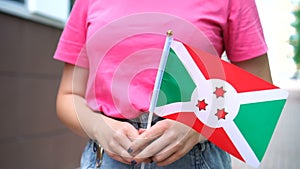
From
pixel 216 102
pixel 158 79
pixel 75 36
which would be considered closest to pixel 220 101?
pixel 216 102

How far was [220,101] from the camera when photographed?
0.97 metres

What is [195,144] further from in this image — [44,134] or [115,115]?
[44,134]

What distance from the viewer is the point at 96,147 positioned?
109 centimetres

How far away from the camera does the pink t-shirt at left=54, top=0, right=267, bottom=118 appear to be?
104 cm

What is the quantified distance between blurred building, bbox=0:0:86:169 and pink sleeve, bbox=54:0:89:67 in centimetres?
229

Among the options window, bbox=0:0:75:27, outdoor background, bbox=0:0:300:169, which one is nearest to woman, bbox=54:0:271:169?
outdoor background, bbox=0:0:300:169

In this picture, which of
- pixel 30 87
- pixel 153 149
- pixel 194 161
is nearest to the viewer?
pixel 153 149

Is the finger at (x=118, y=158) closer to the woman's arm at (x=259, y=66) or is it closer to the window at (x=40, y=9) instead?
the woman's arm at (x=259, y=66)

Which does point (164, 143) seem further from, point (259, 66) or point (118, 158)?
point (259, 66)

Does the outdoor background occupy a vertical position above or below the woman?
below

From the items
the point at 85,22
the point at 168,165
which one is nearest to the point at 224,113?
the point at 168,165

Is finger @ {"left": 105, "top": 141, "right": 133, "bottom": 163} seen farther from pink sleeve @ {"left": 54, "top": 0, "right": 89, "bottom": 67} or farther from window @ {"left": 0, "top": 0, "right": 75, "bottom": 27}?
window @ {"left": 0, "top": 0, "right": 75, "bottom": 27}

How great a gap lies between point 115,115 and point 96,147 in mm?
101

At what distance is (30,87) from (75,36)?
111 inches
